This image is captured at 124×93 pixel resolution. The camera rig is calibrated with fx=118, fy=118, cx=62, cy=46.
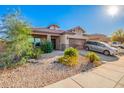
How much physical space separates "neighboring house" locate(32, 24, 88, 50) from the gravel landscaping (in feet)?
22.7

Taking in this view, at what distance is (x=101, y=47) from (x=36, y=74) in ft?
28.1

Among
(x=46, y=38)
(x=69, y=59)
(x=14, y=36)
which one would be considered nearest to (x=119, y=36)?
(x=46, y=38)

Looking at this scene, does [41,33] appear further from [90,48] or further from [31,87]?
[31,87]

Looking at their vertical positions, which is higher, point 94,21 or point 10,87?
point 94,21

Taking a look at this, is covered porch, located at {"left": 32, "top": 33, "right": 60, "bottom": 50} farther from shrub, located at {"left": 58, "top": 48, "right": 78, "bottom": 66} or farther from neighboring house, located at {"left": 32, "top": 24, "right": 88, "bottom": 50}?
shrub, located at {"left": 58, "top": 48, "right": 78, "bottom": 66}

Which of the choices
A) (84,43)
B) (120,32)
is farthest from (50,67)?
(120,32)

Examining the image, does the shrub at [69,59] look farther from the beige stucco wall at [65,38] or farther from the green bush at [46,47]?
the beige stucco wall at [65,38]

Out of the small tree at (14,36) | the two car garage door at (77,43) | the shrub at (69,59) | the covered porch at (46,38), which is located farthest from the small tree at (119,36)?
the small tree at (14,36)

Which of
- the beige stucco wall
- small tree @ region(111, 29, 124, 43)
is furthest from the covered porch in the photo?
small tree @ region(111, 29, 124, 43)

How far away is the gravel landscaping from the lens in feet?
13.9

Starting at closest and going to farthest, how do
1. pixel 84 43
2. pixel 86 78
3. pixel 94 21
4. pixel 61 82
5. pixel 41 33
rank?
pixel 61 82 < pixel 86 78 < pixel 94 21 < pixel 41 33 < pixel 84 43
